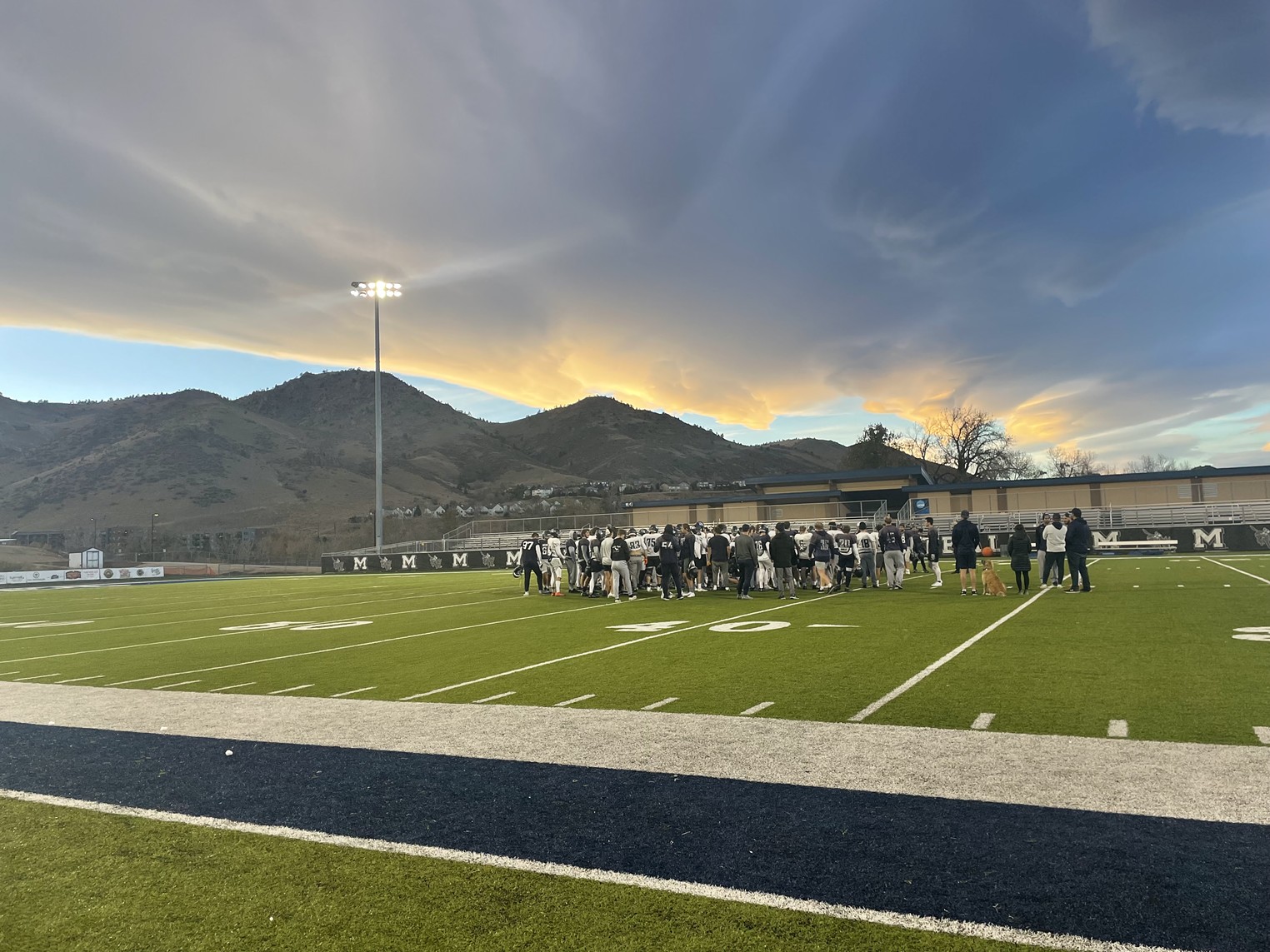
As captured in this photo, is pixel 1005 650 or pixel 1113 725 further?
pixel 1005 650

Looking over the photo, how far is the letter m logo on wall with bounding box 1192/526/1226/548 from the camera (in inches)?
1435

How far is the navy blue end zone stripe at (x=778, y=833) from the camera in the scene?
339 cm

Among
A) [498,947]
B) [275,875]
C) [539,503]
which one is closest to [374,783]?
[275,875]

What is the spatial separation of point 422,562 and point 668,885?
4456 cm

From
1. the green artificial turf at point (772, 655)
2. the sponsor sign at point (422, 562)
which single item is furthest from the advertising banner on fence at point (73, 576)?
the green artificial turf at point (772, 655)

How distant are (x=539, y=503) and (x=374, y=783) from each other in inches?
4070

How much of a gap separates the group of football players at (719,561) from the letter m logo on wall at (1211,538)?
22.5m

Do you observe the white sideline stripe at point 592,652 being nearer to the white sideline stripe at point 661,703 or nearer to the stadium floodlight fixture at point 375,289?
the white sideline stripe at point 661,703

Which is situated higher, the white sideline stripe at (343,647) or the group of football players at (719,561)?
the group of football players at (719,561)

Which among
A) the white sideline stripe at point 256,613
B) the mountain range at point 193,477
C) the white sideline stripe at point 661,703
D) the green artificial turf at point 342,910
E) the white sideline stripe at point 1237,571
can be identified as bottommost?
the white sideline stripe at point 1237,571

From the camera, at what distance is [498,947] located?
318cm

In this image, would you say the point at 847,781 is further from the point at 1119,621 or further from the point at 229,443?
the point at 229,443

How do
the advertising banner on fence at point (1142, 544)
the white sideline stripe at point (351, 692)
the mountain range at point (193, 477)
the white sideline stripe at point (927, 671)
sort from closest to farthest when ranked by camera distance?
the white sideline stripe at point (927, 671) → the white sideline stripe at point (351, 692) → the advertising banner on fence at point (1142, 544) → the mountain range at point (193, 477)

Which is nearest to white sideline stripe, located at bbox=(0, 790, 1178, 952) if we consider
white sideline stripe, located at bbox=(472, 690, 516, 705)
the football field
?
the football field
